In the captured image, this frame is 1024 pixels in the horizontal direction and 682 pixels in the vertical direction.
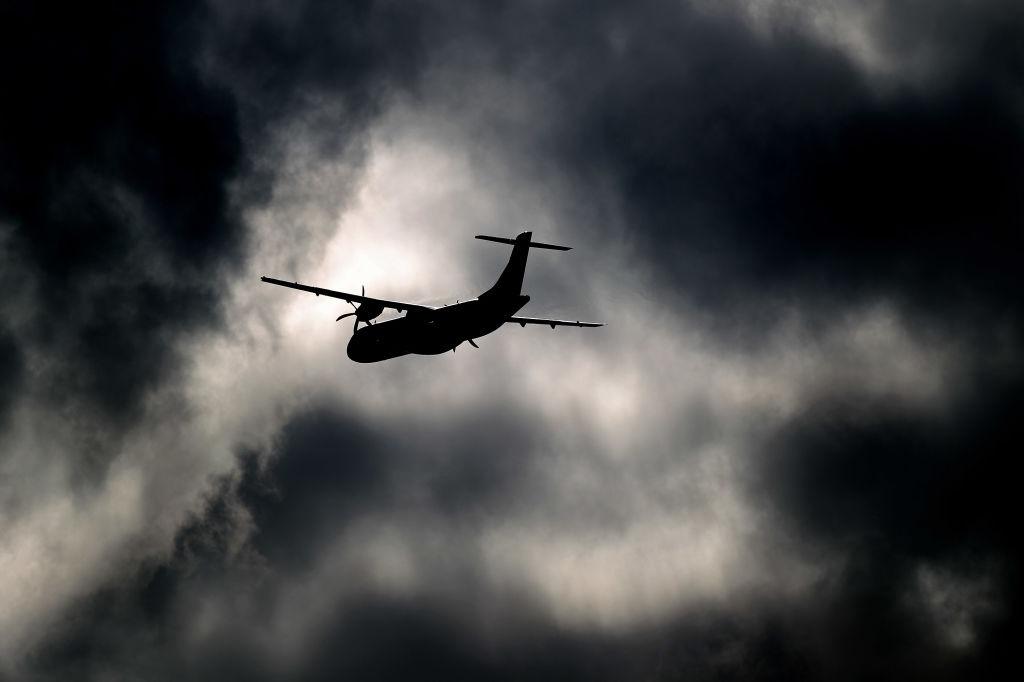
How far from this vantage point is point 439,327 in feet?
201

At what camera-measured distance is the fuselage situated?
61219 mm

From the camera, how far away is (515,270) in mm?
62375

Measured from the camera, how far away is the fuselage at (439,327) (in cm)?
6122

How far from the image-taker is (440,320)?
201 feet

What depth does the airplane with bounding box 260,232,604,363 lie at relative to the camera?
61250 mm

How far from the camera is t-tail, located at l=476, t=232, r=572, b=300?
61.9 metres

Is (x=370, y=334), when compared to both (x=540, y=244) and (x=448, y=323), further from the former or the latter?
(x=540, y=244)

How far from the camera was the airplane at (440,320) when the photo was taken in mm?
61250

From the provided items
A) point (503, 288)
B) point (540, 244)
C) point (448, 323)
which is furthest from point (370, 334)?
point (540, 244)

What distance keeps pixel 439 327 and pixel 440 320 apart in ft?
1.89

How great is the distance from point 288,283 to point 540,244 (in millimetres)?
21187

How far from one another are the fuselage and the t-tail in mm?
425

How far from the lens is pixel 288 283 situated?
6269 centimetres

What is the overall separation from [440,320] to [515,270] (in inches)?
294
